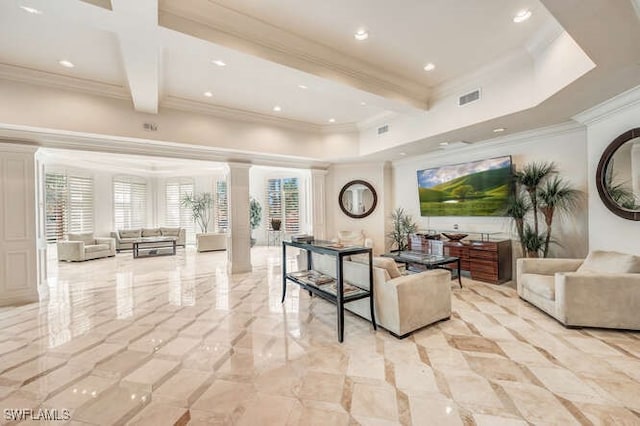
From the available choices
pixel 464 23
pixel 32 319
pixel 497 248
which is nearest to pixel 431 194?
pixel 497 248

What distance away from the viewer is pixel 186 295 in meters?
4.49

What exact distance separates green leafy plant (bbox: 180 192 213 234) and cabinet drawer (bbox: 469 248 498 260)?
912 cm

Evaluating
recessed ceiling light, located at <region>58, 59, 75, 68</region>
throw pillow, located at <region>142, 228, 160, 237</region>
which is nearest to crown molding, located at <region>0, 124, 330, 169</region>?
recessed ceiling light, located at <region>58, 59, 75, 68</region>

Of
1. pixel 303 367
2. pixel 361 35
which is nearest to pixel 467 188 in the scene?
pixel 361 35

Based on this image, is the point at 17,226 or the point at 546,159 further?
the point at 546,159

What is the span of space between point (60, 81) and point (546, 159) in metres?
7.72

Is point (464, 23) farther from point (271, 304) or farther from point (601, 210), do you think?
point (271, 304)

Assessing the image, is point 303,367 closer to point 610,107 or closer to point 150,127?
point 150,127

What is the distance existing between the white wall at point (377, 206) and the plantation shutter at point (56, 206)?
A: 8233 millimetres

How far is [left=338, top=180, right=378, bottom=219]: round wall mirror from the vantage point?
6.94m

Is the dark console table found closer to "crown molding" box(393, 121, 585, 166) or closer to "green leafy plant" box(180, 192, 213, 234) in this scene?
"crown molding" box(393, 121, 585, 166)

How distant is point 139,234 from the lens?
31.4 ft

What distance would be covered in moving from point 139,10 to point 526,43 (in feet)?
13.3

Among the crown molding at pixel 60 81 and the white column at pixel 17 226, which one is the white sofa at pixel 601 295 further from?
the white column at pixel 17 226
